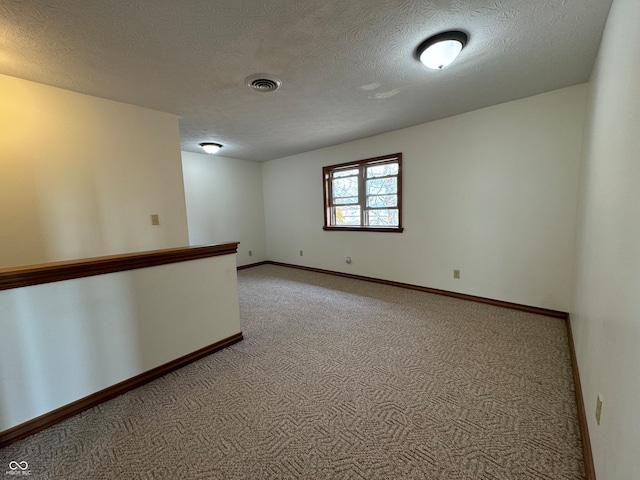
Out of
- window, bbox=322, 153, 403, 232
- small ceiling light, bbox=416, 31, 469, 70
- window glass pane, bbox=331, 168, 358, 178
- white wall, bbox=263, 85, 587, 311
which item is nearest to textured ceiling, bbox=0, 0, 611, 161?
small ceiling light, bbox=416, 31, 469, 70

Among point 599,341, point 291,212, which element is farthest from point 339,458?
point 291,212

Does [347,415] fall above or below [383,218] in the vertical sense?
below

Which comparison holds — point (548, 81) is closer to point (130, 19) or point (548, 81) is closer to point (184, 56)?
point (184, 56)

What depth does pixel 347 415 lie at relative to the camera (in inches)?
60.2

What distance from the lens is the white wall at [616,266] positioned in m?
0.81

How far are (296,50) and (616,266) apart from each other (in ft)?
7.13

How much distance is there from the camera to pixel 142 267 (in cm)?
183

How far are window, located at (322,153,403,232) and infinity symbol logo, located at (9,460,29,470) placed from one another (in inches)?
155

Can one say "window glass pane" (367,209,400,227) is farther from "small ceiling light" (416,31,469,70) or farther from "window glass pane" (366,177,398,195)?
"small ceiling light" (416,31,469,70)

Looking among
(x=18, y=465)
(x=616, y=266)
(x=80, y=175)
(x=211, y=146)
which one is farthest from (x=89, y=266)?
(x=211, y=146)

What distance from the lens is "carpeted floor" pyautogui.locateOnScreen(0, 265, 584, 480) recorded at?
1232mm

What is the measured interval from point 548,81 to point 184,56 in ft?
10.3

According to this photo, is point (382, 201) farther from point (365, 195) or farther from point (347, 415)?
point (347, 415)

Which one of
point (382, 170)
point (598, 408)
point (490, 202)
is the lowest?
point (598, 408)
